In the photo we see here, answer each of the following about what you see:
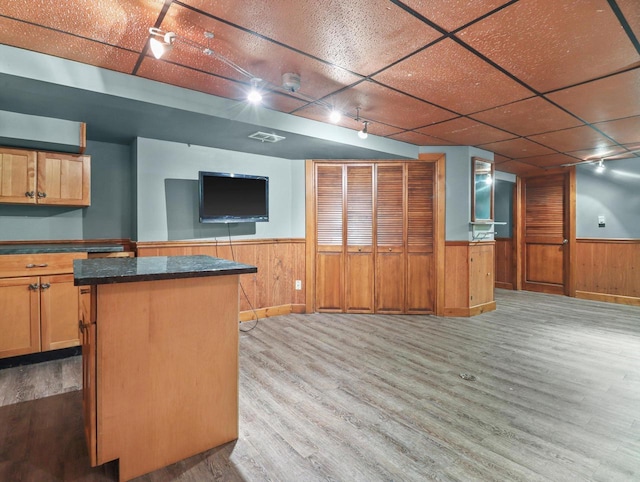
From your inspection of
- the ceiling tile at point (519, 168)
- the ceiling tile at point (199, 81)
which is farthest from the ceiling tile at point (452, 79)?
the ceiling tile at point (519, 168)

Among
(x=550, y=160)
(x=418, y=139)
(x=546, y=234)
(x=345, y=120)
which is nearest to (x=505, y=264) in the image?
(x=546, y=234)

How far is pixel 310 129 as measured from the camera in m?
3.54

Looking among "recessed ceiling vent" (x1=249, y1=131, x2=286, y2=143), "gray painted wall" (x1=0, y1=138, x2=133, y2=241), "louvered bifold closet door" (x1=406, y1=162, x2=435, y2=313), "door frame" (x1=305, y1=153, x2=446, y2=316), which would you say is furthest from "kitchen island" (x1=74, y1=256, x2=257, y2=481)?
"louvered bifold closet door" (x1=406, y1=162, x2=435, y2=313)

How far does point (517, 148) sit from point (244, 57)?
4.13 meters

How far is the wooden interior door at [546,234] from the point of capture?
20.5 ft

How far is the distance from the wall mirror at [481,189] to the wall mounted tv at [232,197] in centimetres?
286

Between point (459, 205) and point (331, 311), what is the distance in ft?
7.61

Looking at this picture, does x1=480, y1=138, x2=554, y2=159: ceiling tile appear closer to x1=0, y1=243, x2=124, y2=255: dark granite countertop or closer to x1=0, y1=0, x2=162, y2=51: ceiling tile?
x1=0, y1=0, x2=162, y2=51: ceiling tile

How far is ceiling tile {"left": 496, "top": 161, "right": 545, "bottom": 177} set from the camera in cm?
582

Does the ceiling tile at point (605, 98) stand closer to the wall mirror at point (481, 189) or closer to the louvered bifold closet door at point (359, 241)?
the wall mirror at point (481, 189)

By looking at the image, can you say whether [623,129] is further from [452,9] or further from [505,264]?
[505,264]

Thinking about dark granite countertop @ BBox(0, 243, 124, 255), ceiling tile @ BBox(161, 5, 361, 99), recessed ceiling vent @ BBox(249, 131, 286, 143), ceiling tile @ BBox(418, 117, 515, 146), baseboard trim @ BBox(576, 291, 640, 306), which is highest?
ceiling tile @ BBox(418, 117, 515, 146)

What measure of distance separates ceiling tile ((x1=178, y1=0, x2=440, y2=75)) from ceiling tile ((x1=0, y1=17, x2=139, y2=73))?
32.4 inches

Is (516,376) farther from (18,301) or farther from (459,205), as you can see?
(18,301)
